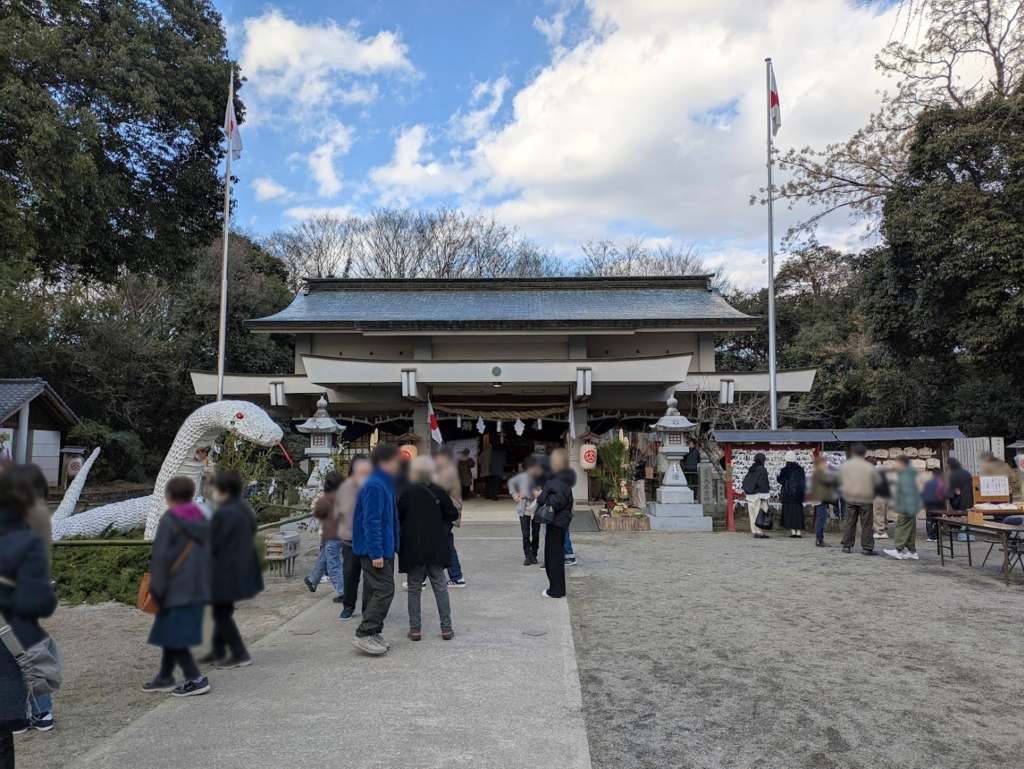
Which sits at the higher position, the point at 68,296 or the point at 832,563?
the point at 68,296

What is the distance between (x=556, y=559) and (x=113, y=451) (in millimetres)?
23503

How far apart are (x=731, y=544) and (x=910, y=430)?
12.5 m

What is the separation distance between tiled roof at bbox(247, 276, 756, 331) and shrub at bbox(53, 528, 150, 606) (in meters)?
→ 14.9

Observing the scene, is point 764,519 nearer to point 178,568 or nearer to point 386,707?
point 386,707

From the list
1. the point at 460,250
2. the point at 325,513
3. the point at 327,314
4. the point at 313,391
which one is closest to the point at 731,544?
the point at 325,513

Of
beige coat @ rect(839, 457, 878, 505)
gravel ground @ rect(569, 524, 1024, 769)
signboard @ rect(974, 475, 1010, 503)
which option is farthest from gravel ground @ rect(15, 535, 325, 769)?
signboard @ rect(974, 475, 1010, 503)

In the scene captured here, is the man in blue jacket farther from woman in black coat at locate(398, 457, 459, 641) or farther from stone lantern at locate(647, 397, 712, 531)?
stone lantern at locate(647, 397, 712, 531)

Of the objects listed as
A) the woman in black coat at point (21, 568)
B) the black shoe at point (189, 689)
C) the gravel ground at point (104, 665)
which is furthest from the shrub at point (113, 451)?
the woman in black coat at point (21, 568)

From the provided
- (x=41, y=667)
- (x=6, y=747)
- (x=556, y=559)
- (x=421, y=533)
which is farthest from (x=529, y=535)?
(x=6, y=747)

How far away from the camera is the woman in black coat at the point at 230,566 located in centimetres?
105

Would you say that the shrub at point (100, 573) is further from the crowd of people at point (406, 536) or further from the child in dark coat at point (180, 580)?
the child in dark coat at point (180, 580)

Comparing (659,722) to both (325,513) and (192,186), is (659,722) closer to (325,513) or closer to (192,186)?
(325,513)

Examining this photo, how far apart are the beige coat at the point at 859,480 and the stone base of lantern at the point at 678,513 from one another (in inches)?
656

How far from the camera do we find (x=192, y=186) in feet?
47.8
